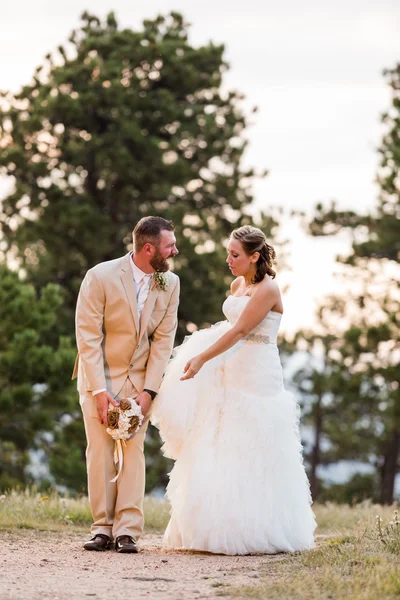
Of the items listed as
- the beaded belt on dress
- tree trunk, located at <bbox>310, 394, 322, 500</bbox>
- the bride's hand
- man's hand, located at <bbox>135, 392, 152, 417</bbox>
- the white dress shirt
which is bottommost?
man's hand, located at <bbox>135, 392, 152, 417</bbox>

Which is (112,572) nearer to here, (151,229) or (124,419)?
(124,419)

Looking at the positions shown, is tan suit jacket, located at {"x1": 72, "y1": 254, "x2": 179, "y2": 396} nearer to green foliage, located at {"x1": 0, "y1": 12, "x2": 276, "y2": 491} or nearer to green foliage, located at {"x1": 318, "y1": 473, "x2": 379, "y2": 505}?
green foliage, located at {"x1": 0, "y1": 12, "x2": 276, "y2": 491}

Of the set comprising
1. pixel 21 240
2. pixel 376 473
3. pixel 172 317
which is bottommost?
pixel 172 317

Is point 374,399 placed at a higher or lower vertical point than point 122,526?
higher

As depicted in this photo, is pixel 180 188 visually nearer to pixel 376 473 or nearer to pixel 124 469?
pixel 376 473

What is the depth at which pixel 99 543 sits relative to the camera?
7000mm

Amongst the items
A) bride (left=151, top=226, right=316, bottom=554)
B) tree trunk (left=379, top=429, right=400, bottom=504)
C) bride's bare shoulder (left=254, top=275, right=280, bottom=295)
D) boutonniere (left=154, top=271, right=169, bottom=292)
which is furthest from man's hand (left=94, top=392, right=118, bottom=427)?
tree trunk (left=379, top=429, right=400, bottom=504)

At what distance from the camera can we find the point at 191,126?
25.0 meters

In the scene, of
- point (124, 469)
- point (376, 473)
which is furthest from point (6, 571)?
point (376, 473)

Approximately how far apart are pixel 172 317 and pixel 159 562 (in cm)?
190

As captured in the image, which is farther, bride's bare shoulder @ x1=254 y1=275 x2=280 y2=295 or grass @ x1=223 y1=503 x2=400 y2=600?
bride's bare shoulder @ x1=254 y1=275 x2=280 y2=295

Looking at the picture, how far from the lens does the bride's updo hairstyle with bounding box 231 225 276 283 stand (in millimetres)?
7172

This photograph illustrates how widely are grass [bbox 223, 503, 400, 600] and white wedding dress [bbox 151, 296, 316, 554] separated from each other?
1.15 ft

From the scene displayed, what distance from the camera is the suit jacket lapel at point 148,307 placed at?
7.19 m
